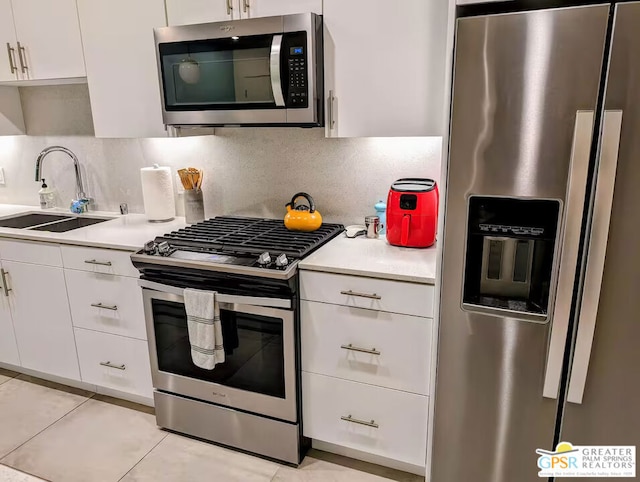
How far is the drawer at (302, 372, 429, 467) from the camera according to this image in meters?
1.84

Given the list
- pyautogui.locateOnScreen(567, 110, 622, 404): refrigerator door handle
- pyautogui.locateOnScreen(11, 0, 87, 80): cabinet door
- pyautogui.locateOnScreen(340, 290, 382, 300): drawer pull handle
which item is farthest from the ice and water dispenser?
pyautogui.locateOnScreen(11, 0, 87, 80): cabinet door

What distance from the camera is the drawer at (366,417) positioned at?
6.03 ft

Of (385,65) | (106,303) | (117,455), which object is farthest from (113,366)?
(385,65)

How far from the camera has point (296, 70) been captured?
1880 mm

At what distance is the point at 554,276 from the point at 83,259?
2.05 metres

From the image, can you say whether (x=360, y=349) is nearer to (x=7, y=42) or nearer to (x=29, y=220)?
(x=29, y=220)

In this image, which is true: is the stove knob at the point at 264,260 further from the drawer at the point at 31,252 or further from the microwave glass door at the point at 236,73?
the drawer at the point at 31,252

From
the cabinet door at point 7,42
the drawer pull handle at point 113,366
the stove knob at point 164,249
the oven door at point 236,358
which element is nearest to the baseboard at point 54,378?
the drawer pull handle at point 113,366

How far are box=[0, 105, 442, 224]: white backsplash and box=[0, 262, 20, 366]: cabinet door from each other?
76 centimetres

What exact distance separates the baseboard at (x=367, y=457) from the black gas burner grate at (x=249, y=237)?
0.91 metres

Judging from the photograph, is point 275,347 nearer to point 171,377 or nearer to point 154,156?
point 171,377

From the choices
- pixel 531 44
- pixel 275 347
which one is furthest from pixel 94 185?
pixel 531 44

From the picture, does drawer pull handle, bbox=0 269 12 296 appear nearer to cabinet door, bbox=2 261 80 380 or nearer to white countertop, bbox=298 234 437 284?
cabinet door, bbox=2 261 80 380

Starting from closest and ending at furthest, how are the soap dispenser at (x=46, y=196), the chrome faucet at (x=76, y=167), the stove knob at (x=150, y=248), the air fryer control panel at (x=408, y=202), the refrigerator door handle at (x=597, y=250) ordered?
the refrigerator door handle at (x=597, y=250), the air fryer control panel at (x=408, y=202), the stove knob at (x=150, y=248), the chrome faucet at (x=76, y=167), the soap dispenser at (x=46, y=196)
